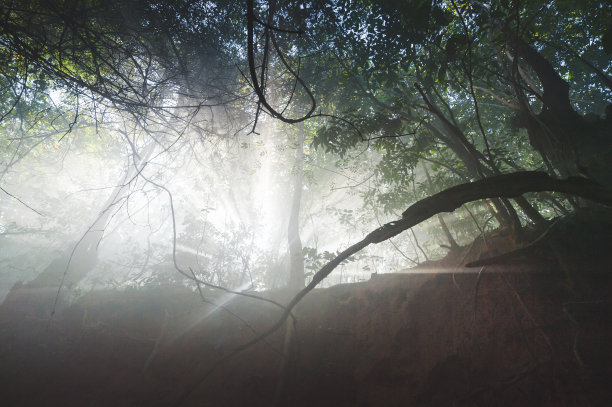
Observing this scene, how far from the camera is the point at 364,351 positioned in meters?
3.77

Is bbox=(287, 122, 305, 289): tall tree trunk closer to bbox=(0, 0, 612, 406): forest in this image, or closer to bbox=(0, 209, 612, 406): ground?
bbox=(0, 0, 612, 406): forest

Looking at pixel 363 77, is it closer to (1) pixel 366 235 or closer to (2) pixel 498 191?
(1) pixel 366 235

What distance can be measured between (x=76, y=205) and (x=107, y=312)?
808 inches

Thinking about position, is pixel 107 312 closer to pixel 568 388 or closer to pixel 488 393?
pixel 488 393

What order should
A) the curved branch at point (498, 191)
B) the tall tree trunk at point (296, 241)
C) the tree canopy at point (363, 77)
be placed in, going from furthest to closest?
the tall tree trunk at point (296, 241) → the tree canopy at point (363, 77) → the curved branch at point (498, 191)

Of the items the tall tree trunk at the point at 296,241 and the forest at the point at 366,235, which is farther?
the tall tree trunk at the point at 296,241

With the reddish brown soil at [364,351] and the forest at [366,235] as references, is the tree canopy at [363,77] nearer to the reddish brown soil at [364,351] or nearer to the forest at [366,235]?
the forest at [366,235]

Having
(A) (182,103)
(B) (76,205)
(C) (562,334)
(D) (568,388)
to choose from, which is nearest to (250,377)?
(D) (568,388)

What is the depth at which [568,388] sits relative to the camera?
6.98 feet

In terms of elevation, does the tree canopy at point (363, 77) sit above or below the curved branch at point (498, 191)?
above

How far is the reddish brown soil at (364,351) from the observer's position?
2.39 m

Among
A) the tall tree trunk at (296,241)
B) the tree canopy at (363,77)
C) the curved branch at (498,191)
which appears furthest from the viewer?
the tall tree trunk at (296,241)

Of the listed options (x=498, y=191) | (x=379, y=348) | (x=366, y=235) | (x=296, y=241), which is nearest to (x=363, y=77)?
(x=366, y=235)

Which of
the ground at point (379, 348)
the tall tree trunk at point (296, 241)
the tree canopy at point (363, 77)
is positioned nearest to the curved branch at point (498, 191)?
the tree canopy at point (363, 77)
